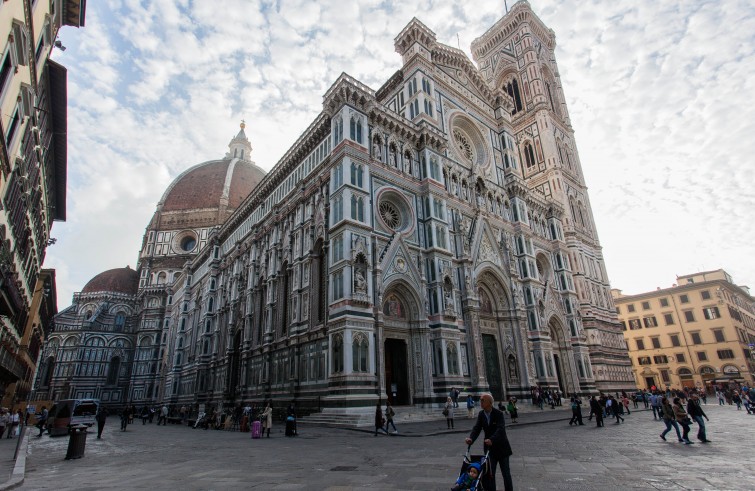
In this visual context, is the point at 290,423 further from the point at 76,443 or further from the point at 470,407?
the point at 470,407

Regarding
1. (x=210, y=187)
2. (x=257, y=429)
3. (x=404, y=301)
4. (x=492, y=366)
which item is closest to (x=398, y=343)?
(x=404, y=301)

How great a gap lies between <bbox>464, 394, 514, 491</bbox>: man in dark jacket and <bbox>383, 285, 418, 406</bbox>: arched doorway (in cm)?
1649

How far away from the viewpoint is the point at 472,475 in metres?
4.86

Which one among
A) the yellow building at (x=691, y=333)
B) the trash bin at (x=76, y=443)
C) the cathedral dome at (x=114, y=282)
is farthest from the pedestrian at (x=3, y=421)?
the yellow building at (x=691, y=333)

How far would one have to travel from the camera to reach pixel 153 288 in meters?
63.2

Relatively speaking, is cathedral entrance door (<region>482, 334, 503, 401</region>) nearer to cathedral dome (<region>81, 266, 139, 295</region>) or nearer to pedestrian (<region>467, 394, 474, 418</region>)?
pedestrian (<region>467, 394, 474, 418</region>)

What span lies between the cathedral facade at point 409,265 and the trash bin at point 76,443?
32.6 feet

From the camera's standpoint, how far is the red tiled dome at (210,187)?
71938 mm

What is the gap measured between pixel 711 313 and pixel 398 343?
52829mm

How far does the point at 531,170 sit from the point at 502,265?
22.7 metres

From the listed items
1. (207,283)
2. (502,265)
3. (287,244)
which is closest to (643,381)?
(502,265)

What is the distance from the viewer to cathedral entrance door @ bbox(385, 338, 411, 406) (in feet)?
72.4

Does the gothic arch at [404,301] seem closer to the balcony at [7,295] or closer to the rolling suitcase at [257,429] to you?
the rolling suitcase at [257,429]

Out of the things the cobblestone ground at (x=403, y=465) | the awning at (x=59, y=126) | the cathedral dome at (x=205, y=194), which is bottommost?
the cobblestone ground at (x=403, y=465)
